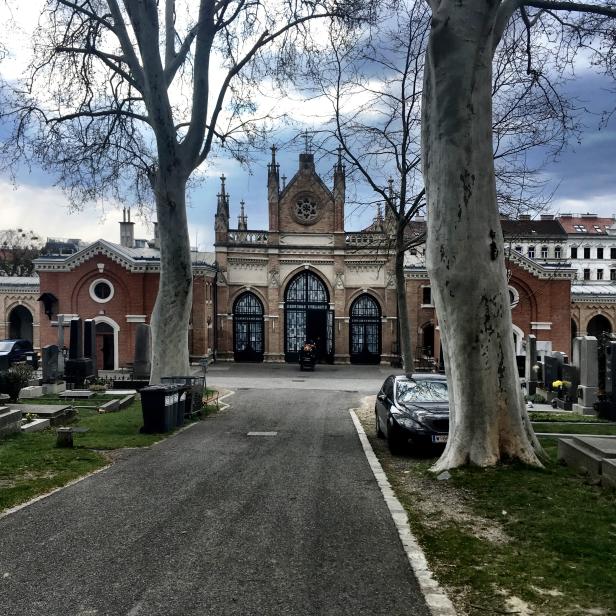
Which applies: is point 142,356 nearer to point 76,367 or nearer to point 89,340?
point 76,367

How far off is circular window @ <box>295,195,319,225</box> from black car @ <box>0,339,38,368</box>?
1877cm

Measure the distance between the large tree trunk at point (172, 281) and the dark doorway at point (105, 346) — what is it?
2090cm

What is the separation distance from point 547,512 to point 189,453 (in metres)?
5.82

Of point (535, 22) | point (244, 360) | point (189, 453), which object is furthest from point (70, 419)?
point (244, 360)

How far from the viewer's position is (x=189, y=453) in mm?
9828

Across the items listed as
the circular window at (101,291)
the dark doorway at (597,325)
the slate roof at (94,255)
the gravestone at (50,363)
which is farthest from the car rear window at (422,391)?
the dark doorway at (597,325)

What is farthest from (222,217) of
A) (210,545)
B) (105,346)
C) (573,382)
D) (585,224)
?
(585,224)

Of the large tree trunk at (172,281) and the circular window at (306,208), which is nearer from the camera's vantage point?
the large tree trunk at (172,281)

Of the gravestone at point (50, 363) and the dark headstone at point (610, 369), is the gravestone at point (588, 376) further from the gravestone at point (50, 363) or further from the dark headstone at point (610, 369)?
the gravestone at point (50, 363)

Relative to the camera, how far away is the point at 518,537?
5379 mm

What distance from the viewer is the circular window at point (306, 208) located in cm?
4022

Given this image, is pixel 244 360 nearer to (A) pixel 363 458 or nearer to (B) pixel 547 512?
(A) pixel 363 458

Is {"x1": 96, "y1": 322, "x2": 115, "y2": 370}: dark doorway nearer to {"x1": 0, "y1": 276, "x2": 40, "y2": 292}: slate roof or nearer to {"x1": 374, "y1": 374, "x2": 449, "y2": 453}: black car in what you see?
{"x1": 0, "y1": 276, "x2": 40, "y2": 292}: slate roof

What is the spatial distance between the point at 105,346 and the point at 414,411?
29475mm
